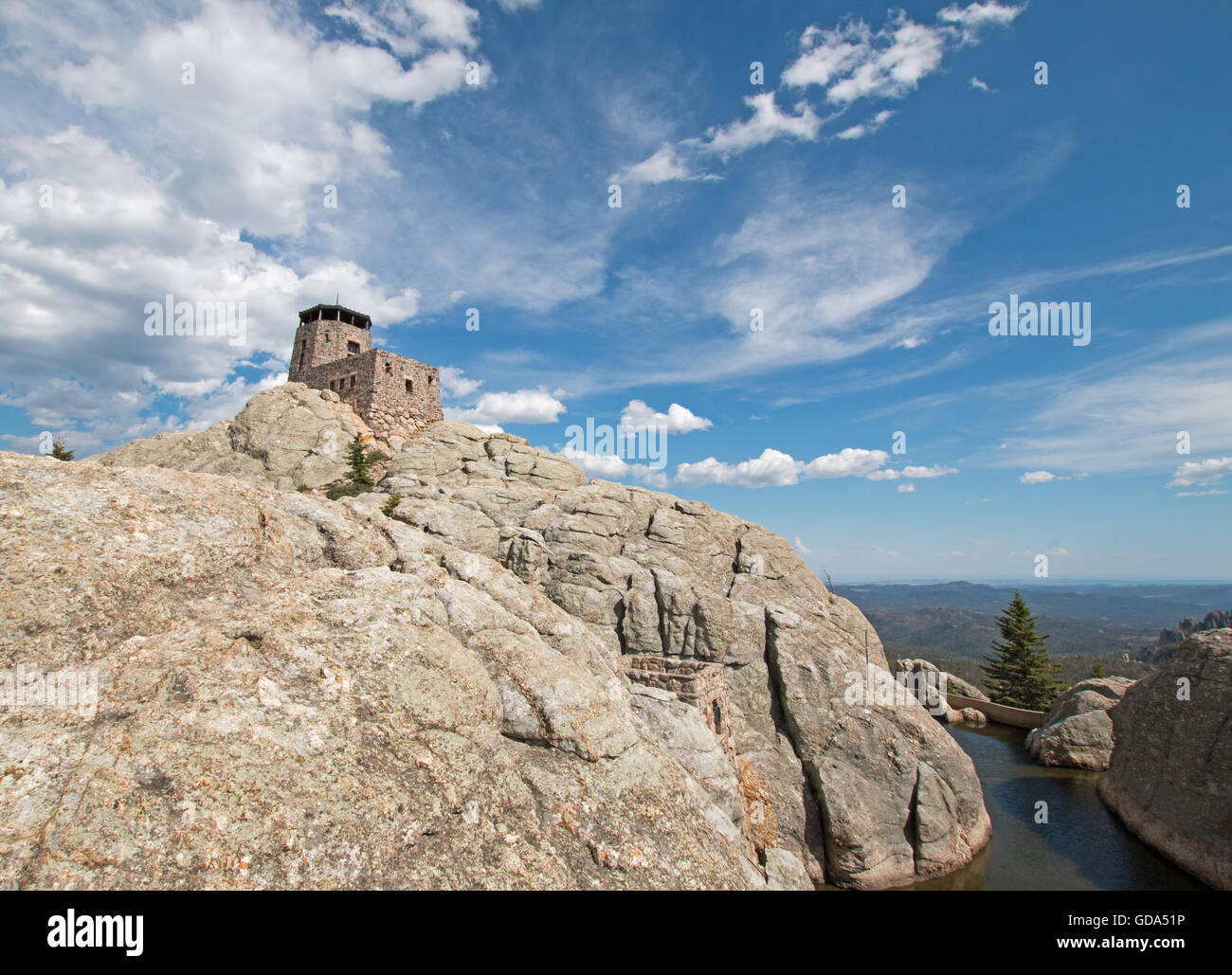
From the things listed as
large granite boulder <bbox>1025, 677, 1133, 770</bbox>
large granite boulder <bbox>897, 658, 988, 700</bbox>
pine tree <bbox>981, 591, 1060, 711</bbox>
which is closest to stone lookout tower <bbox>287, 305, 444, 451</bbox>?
large granite boulder <bbox>1025, 677, 1133, 770</bbox>

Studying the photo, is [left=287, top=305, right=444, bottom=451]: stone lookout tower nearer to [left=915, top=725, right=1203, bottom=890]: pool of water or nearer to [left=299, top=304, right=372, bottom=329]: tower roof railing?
[left=299, top=304, right=372, bottom=329]: tower roof railing

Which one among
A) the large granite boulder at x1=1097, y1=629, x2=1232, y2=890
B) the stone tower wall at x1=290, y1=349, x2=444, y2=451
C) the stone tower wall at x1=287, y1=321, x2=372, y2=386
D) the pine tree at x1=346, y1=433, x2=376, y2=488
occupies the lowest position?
the large granite boulder at x1=1097, y1=629, x2=1232, y2=890

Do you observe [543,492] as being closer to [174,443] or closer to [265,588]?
[265,588]

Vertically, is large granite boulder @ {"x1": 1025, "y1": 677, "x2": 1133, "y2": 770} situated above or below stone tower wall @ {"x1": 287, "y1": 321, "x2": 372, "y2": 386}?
below

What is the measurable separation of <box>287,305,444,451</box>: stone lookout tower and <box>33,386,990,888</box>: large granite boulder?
14.1 metres

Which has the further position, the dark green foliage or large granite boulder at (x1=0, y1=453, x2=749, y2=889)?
the dark green foliage

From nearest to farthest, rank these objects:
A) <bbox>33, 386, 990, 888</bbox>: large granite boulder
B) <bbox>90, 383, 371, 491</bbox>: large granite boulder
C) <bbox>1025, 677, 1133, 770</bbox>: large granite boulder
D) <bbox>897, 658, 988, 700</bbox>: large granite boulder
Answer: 1. <bbox>33, 386, 990, 888</bbox>: large granite boulder
2. <bbox>1025, 677, 1133, 770</bbox>: large granite boulder
3. <bbox>90, 383, 371, 491</bbox>: large granite boulder
4. <bbox>897, 658, 988, 700</bbox>: large granite boulder

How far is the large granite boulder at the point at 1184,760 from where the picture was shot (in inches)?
1037

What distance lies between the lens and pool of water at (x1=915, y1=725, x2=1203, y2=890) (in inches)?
1047

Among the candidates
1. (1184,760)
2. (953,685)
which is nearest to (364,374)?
(1184,760)

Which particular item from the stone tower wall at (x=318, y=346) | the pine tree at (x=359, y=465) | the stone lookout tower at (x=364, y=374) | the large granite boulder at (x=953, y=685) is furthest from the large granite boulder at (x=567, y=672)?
the large granite boulder at (x=953, y=685)
